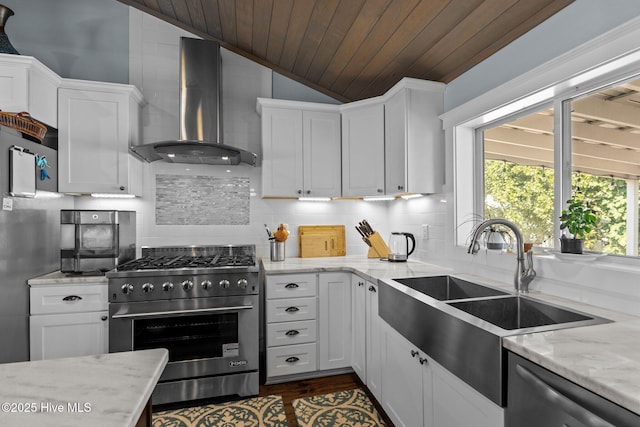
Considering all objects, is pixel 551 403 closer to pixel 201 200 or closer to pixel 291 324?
pixel 291 324

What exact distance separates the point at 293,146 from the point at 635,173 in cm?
226

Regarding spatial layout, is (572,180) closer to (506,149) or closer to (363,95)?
(506,149)

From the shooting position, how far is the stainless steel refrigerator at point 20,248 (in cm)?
190

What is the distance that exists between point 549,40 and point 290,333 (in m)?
2.45

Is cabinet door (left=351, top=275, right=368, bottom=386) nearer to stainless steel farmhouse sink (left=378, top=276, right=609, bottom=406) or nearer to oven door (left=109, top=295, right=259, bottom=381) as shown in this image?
stainless steel farmhouse sink (left=378, top=276, right=609, bottom=406)

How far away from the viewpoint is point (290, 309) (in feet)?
8.20

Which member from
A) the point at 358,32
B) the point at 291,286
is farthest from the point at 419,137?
the point at 291,286

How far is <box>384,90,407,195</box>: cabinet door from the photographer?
252 cm

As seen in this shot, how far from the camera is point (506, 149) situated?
7.22 feet

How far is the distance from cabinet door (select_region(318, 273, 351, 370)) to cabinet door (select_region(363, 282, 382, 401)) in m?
0.32

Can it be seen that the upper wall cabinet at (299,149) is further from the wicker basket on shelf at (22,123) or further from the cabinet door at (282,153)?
the wicker basket on shelf at (22,123)

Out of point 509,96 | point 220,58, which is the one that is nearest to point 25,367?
point 509,96

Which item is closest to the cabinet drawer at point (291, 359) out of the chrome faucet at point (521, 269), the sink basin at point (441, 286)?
the sink basin at point (441, 286)

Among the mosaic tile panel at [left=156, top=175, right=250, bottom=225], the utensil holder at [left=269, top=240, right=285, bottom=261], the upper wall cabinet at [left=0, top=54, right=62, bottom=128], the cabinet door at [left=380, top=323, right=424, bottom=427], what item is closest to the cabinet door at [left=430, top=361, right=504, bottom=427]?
the cabinet door at [left=380, top=323, right=424, bottom=427]
